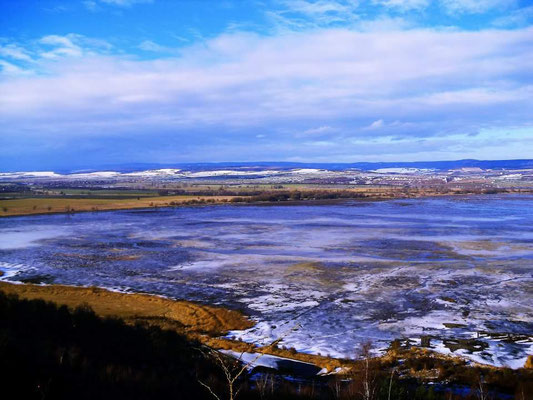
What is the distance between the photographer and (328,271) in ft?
59.5

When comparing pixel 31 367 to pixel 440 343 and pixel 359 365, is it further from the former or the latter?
pixel 440 343

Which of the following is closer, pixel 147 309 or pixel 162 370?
pixel 162 370

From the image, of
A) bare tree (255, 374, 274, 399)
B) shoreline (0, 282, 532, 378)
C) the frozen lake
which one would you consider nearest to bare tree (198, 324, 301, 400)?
bare tree (255, 374, 274, 399)

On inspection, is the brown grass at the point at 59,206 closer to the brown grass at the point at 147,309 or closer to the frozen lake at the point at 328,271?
the frozen lake at the point at 328,271

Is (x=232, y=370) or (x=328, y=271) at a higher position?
(x=232, y=370)

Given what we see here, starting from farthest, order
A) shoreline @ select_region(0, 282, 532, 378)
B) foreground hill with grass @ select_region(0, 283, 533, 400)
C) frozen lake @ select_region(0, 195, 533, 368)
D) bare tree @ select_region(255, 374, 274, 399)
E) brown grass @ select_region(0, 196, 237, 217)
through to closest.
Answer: brown grass @ select_region(0, 196, 237, 217) → frozen lake @ select_region(0, 195, 533, 368) → shoreline @ select_region(0, 282, 532, 378) → bare tree @ select_region(255, 374, 274, 399) → foreground hill with grass @ select_region(0, 283, 533, 400)

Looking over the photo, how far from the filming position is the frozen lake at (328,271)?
11562 millimetres

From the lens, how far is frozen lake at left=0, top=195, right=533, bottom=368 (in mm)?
11562

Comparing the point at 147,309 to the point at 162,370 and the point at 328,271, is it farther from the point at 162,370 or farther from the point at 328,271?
the point at 328,271

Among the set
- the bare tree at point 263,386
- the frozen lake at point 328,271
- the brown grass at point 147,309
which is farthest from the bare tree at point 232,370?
the brown grass at point 147,309

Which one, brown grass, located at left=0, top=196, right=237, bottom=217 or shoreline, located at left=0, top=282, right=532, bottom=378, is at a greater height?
brown grass, located at left=0, top=196, right=237, bottom=217

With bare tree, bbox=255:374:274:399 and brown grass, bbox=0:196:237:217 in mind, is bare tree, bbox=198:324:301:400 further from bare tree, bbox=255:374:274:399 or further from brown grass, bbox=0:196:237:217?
brown grass, bbox=0:196:237:217

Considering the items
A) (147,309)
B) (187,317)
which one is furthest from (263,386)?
(147,309)

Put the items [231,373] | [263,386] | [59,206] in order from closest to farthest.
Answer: [263,386]
[231,373]
[59,206]
